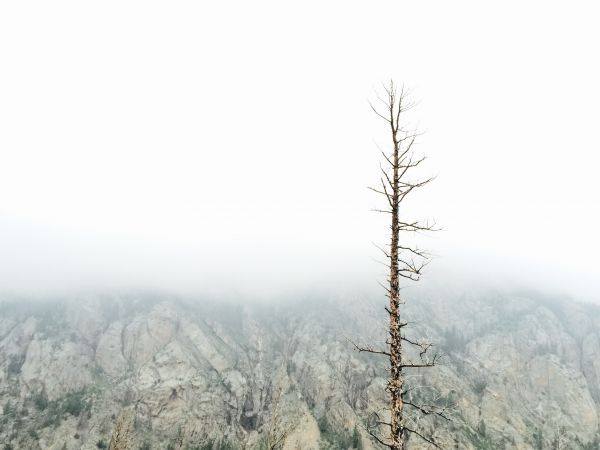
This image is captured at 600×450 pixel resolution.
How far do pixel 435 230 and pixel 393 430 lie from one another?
6780 millimetres

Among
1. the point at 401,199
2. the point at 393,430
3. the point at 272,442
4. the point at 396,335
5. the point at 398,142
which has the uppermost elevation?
the point at 398,142

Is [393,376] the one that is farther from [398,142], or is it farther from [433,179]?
[398,142]

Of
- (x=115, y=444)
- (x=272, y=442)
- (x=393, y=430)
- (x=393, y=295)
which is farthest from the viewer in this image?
(x=115, y=444)

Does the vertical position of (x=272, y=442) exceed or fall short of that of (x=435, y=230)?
it falls short

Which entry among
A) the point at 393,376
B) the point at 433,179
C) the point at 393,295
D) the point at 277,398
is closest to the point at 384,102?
the point at 433,179

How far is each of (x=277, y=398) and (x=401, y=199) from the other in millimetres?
33220

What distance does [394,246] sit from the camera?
15.0 meters

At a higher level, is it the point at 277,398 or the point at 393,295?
the point at 393,295

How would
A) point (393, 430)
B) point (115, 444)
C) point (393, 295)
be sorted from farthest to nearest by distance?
point (115, 444) → point (393, 295) → point (393, 430)

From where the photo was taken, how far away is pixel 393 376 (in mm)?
14102

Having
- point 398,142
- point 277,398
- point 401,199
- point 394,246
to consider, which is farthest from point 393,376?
point 277,398

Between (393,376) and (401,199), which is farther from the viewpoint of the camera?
(401,199)

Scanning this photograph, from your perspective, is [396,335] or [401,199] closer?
[396,335]

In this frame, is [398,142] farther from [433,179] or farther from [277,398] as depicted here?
[277,398]
